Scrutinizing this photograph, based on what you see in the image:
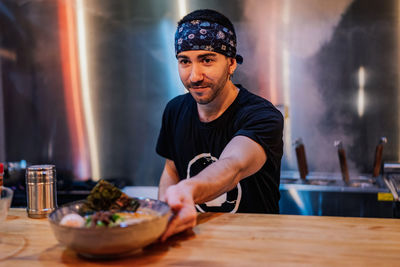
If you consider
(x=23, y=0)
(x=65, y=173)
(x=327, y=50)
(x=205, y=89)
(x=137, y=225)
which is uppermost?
(x=23, y=0)

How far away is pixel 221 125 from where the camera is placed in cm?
180

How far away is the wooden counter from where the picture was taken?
1.01 metres

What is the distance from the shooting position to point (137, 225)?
0.97 metres

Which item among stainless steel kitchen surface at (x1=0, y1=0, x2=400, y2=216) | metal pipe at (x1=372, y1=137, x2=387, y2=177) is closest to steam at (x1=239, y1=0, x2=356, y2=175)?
stainless steel kitchen surface at (x1=0, y1=0, x2=400, y2=216)

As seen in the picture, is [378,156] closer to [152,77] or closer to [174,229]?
[152,77]

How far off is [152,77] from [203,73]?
1865mm

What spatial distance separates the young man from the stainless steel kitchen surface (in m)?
1.38

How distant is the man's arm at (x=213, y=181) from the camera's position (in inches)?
44.9

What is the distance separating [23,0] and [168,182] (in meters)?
2.53

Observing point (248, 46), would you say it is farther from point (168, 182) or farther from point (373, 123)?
point (168, 182)

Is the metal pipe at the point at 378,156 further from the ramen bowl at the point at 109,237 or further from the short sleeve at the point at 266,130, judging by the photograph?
the ramen bowl at the point at 109,237

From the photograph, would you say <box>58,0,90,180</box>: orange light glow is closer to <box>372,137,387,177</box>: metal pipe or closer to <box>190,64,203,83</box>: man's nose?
<box>190,64,203,83</box>: man's nose

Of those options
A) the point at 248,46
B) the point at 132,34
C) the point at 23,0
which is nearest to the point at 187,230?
the point at 248,46

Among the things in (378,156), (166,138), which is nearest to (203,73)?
(166,138)
